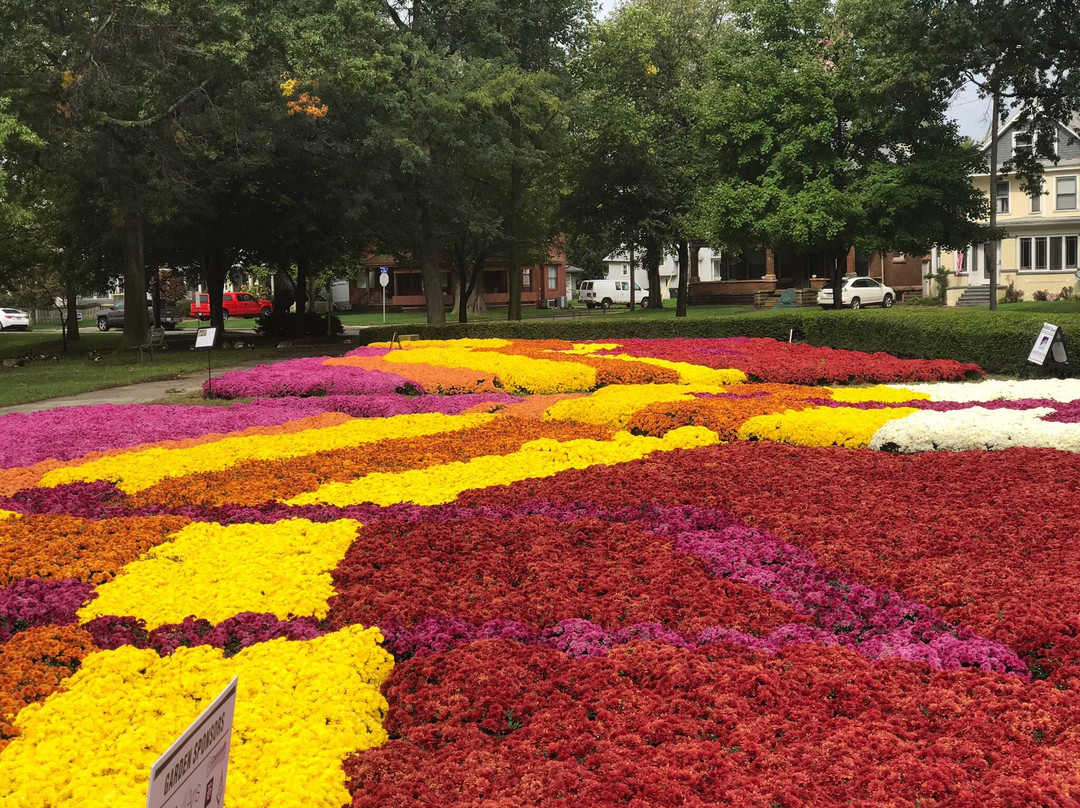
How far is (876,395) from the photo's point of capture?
14.4 metres

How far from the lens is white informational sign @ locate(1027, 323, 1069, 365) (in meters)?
15.2

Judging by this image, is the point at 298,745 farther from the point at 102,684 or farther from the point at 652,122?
the point at 652,122

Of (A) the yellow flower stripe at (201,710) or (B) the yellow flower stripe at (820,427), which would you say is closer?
(A) the yellow flower stripe at (201,710)

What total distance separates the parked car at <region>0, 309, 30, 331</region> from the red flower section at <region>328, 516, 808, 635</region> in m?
55.0

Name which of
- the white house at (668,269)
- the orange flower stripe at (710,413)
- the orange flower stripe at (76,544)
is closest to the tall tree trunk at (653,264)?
the white house at (668,269)

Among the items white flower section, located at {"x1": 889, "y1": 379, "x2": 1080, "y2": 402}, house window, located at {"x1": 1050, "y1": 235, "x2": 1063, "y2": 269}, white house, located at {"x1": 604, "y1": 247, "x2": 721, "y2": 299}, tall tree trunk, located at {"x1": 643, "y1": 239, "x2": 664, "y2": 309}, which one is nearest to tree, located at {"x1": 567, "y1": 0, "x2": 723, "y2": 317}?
tall tree trunk, located at {"x1": 643, "y1": 239, "x2": 664, "y2": 309}

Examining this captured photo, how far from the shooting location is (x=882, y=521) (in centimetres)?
736

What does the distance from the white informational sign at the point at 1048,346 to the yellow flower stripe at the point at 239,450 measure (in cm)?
824

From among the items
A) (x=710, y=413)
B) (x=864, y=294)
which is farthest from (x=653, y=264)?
(x=710, y=413)

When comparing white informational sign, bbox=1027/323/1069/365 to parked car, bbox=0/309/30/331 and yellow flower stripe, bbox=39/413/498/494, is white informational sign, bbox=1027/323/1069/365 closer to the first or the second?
yellow flower stripe, bbox=39/413/498/494

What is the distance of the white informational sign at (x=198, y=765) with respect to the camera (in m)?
2.17

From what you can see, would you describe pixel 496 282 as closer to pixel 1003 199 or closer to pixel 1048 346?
pixel 1003 199

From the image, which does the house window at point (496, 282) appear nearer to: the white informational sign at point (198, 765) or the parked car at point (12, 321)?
the parked car at point (12, 321)

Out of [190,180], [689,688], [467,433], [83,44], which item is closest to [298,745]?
[689,688]
